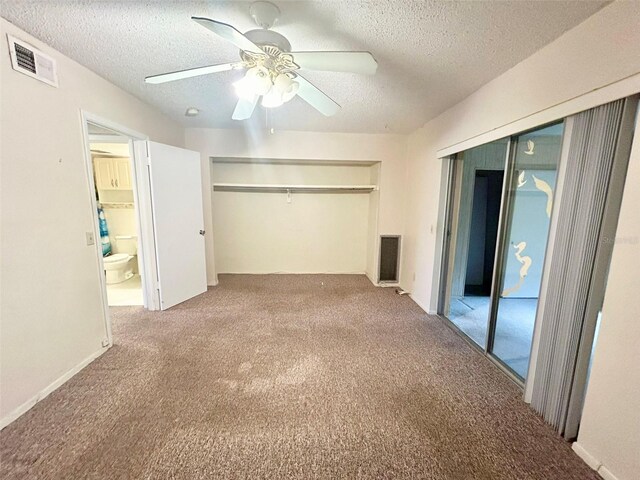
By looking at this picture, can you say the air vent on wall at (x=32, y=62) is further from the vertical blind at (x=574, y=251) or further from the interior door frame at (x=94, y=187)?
the vertical blind at (x=574, y=251)

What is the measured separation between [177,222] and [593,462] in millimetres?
4008

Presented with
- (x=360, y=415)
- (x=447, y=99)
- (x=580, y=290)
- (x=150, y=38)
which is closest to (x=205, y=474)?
(x=360, y=415)

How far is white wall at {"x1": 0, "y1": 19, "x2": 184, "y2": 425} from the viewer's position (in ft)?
5.19

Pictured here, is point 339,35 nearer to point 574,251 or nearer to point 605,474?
point 574,251

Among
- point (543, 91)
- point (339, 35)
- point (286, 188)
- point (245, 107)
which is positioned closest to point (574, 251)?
point (543, 91)

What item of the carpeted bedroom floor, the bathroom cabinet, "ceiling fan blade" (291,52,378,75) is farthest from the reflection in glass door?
the bathroom cabinet

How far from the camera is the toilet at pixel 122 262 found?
13.2 ft

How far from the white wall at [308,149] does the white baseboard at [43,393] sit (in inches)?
79.2

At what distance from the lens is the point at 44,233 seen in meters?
1.80

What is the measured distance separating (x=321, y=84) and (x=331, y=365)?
238 centimetres

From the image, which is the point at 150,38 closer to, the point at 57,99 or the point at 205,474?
the point at 57,99

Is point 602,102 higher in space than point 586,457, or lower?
higher

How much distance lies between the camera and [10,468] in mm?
1313

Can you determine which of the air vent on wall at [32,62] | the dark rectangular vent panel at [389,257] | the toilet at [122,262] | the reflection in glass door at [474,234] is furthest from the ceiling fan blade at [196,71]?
the toilet at [122,262]
